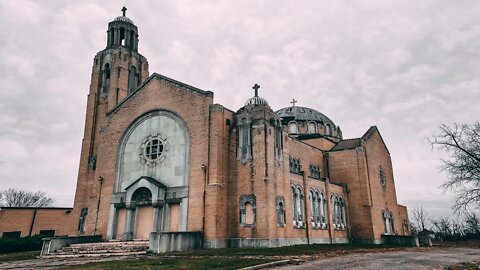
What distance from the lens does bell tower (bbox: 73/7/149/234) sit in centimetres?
3444

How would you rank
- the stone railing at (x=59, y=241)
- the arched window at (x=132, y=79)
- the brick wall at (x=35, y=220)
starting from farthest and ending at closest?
the arched window at (x=132, y=79)
the brick wall at (x=35, y=220)
the stone railing at (x=59, y=241)

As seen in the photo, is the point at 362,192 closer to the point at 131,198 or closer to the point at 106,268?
the point at 131,198

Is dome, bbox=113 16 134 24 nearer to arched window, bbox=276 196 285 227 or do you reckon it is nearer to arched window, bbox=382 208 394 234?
arched window, bbox=276 196 285 227

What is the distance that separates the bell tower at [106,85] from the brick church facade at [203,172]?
10 cm

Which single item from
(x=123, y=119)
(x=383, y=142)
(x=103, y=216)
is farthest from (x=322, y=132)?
(x=103, y=216)

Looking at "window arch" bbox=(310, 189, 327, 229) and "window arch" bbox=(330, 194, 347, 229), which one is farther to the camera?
"window arch" bbox=(330, 194, 347, 229)

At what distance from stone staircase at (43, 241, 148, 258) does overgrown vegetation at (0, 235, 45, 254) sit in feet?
18.4

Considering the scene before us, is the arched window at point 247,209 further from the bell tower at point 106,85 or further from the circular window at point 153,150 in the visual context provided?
the bell tower at point 106,85

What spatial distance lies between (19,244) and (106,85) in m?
16.0

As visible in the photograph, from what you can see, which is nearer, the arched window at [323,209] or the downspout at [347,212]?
the arched window at [323,209]

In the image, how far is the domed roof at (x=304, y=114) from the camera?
4659 cm

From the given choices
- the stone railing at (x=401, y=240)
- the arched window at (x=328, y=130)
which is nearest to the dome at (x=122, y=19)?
the arched window at (x=328, y=130)

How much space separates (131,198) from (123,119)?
7133mm

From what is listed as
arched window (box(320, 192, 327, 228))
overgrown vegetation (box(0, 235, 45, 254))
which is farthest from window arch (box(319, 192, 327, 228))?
overgrown vegetation (box(0, 235, 45, 254))
